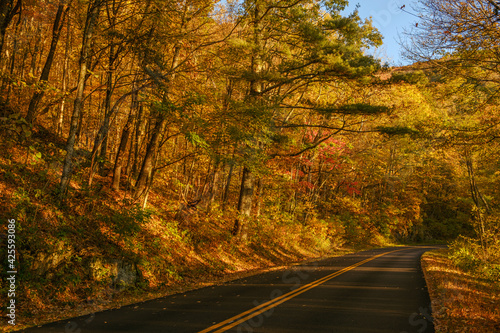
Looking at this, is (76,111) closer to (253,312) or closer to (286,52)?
(253,312)

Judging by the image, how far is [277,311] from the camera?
738 cm

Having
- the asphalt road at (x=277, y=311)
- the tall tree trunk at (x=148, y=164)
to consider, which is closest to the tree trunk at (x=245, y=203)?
the tall tree trunk at (x=148, y=164)

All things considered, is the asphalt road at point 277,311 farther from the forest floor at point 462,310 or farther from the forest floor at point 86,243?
the forest floor at point 86,243

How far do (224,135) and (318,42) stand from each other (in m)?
5.64

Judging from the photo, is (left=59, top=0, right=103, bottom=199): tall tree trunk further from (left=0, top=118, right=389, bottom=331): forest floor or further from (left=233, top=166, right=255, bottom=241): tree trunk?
(left=233, top=166, right=255, bottom=241): tree trunk

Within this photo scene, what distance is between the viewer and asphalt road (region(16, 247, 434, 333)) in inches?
240

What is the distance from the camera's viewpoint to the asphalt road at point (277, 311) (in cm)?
611

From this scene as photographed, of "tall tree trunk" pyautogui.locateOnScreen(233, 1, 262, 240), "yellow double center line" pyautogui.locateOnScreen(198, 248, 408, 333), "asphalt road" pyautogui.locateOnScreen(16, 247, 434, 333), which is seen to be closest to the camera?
"yellow double center line" pyautogui.locateOnScreen(198, 248, 408, 333)

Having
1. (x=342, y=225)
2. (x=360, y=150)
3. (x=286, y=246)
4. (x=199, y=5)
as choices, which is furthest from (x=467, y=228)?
(x=199, y=5)

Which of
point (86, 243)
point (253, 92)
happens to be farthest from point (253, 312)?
point (253, 92)

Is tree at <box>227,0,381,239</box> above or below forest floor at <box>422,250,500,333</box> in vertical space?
above

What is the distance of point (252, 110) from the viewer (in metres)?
12.8


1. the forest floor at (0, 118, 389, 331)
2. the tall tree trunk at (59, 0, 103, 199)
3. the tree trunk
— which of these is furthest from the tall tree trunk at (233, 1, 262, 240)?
the tall tree trunk at (59, 0, 103, 199)

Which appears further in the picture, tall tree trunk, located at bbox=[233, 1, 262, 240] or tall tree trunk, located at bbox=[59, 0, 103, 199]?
tall tree trunk, located at bbox=[233, 1, 262, 240]
